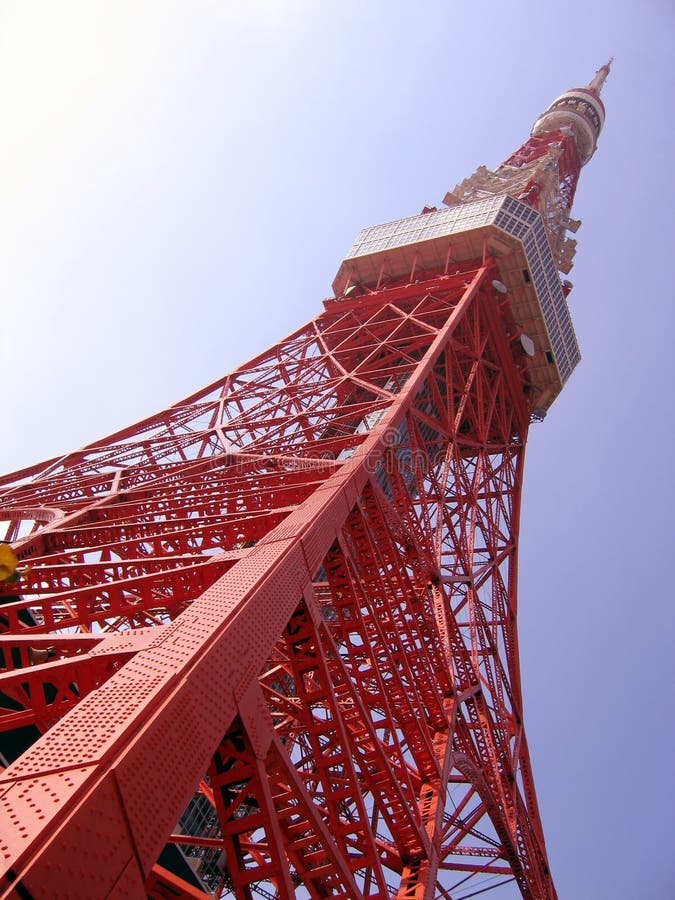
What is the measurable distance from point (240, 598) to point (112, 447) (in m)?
12.9

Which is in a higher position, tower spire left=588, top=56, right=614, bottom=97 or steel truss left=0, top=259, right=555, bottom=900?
tower spire left=588, top=56, right=614, bottom=97

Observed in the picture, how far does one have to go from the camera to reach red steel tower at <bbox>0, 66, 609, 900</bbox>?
411 centimetres

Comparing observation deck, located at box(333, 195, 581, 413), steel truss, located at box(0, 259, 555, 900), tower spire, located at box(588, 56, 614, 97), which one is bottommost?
steel truss, located at box(0, 259, 555, 900)

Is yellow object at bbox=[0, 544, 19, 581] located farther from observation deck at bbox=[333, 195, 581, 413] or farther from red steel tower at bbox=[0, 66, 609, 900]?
observation deck at bbox=[333, 195, 581, 413]

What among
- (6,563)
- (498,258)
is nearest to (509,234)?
(498,258)

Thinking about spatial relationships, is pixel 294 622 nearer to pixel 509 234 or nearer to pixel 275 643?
pixel 275 643

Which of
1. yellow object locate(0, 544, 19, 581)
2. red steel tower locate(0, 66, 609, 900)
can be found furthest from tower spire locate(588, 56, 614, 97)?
yellow object locate(0, 544, 19, 581)

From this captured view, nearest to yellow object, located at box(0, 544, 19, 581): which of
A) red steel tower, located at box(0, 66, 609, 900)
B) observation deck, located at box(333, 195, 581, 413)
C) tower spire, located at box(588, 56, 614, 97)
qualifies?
red steel tower, located at box(0, 66, 609, 900)

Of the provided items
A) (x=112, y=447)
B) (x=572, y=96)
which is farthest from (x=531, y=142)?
(x=112, y=447)

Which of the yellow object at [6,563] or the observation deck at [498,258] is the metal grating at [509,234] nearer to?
the observation deck at [498,258]

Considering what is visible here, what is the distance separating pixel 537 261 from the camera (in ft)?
83.4

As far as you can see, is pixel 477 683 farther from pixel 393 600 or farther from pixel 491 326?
pixel 491 326

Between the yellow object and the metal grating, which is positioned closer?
the yellow object

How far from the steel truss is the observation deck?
621mm
